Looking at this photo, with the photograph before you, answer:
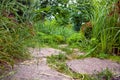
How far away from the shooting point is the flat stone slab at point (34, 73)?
1692 millimetres

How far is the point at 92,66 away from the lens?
2.39m

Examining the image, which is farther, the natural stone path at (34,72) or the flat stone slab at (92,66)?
the flat stone slab at (92,66)

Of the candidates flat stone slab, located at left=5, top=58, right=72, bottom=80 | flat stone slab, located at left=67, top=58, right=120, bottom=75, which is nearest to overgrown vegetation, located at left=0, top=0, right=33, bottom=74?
flat stone slab, located at left=5, top=58, right=72, bottom=80

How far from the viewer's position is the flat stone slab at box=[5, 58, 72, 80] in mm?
1692

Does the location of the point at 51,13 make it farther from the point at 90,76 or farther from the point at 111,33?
the point at 90,76

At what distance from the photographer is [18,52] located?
5.53 feet

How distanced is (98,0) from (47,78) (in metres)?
2.25

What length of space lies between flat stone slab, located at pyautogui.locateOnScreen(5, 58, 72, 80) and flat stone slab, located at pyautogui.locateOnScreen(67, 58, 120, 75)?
0.29 metres

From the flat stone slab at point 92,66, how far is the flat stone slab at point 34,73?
0.94 feet

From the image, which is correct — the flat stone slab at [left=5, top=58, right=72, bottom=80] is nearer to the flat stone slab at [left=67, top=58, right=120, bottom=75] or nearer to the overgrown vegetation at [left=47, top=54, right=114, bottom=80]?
the overgrown vegetation at [left=47, top=54, right=114, bottom=80]

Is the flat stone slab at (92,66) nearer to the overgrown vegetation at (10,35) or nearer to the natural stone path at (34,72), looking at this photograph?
the natural stone path at (34,72)

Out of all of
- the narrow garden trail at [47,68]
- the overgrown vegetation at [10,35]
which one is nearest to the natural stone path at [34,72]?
the narrow garden trail at [47,68]

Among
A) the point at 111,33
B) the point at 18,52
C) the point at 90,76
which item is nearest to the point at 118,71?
the point at 90,76

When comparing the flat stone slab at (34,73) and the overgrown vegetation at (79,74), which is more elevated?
the flat stone slab at (34,73)
